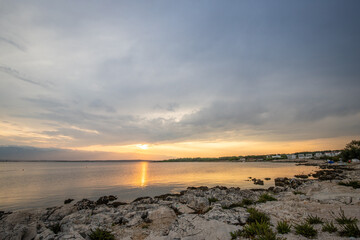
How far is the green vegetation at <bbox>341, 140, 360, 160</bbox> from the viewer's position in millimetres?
80812

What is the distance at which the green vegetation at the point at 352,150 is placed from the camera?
80812 millimetres

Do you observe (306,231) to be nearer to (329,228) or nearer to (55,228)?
(329,228)

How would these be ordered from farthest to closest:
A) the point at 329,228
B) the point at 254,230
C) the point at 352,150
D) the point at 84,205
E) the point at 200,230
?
1. the point at 352,150
2. the point at 84,205
3. the point at 200,230
4. the point at 254,230
5. the point at 329,228

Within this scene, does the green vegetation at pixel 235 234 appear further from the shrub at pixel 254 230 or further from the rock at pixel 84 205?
the rock at pixel 84 205

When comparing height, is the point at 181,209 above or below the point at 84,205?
above

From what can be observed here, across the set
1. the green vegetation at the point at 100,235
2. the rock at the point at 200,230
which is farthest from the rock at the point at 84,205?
the rock at the point at 200,230

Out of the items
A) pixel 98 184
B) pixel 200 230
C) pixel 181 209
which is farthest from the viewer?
pixel 98 184

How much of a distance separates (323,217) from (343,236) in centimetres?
261

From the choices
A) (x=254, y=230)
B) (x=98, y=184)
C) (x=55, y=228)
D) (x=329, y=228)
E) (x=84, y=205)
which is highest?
(x=329, y=228)

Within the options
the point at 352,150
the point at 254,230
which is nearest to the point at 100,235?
the point at 254,230

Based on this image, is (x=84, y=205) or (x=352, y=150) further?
(x=352, y=150)

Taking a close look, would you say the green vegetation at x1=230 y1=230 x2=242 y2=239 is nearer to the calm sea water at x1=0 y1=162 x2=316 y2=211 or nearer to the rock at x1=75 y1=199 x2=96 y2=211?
the rock at x1=75 y1=199 x2=96 y2=211

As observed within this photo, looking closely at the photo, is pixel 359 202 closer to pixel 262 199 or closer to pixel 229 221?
pixel 262 199

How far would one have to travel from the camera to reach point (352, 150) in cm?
8325
